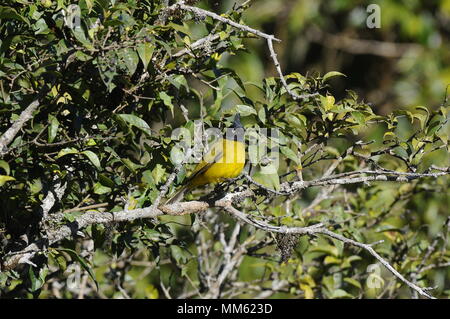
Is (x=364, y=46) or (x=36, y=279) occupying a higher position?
(x=364, y=46)

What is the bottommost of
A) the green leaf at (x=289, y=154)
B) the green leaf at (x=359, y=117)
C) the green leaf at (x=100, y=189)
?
the green leaf at (x=100, y=189)

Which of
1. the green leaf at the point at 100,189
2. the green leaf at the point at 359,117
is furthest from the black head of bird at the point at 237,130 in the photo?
the green leaf at the point at 100,189

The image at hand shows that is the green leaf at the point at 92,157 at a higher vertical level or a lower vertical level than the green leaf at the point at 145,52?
lower

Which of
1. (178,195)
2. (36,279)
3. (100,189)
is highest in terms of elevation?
(100,189)

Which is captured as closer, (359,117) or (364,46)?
(359,117)

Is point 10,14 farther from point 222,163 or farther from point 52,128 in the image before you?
point 222,163

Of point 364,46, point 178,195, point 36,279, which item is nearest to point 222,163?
point 178,195

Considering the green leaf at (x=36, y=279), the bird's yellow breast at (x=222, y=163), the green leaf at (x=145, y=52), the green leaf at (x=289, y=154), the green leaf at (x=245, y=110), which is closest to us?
the green leaf at (x=145, y=52)

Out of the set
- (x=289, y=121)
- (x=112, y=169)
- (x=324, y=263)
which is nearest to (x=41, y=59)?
(x=112, y=169)

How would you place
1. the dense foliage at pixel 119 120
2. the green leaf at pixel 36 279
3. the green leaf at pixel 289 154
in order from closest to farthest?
the dense foliage at pixel 119 120 < the green leaf at pixel 36 279 < the green leaf at pixel 289 154

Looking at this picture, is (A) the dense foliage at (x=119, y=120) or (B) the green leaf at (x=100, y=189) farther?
(B) the green leaf at (x=100, y=189)

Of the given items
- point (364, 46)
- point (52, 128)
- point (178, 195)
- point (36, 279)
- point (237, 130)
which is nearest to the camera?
point (52, 128)

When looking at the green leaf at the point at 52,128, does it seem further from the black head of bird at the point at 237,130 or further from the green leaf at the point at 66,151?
the black head of bird at the point at 237,130

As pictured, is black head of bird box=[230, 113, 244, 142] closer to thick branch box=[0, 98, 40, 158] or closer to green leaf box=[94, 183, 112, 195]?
green leaf box=[94, 183, 112, 195]
